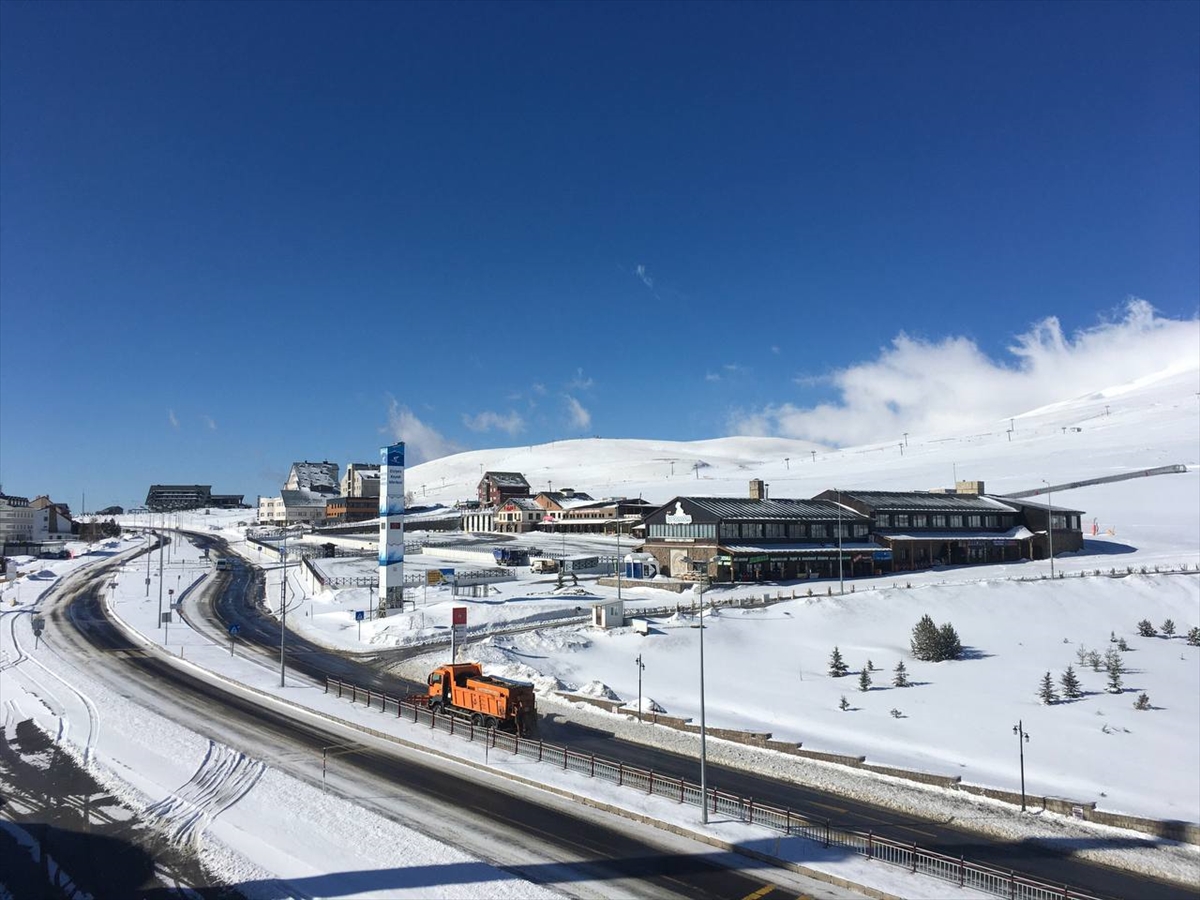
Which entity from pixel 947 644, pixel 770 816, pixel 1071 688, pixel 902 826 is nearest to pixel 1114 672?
pixel 1071 688

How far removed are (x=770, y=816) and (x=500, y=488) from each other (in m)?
161

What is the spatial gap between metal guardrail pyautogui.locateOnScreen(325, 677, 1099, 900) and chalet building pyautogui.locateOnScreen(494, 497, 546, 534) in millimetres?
118611

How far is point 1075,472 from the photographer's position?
150125 millimetres

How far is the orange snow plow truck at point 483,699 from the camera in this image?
35.4 metres

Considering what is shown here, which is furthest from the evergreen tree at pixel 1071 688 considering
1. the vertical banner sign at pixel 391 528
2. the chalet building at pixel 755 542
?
the vertical banner sign at pixel 391 528

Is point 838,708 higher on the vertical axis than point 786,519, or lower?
lower

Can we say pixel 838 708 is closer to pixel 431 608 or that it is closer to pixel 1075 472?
pixel 431 608

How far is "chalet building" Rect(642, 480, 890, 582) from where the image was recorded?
8138cm

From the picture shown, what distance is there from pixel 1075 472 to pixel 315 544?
143 metres

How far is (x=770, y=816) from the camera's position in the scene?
2636 centimetres

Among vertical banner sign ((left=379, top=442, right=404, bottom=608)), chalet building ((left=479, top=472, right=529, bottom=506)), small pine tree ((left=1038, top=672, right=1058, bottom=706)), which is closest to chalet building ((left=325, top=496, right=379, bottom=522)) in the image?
chalet building ((left=479, top=472, right=529, bottom=506))

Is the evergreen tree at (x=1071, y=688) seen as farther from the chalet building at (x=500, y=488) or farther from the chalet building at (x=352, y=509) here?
the chalet building at (x=352, y=509)

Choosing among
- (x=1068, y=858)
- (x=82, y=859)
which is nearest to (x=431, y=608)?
(x=82, y=859)

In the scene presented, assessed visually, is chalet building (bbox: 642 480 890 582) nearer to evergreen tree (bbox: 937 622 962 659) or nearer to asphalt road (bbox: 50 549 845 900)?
evergreen tree (bbox: 937 622 962 659)
